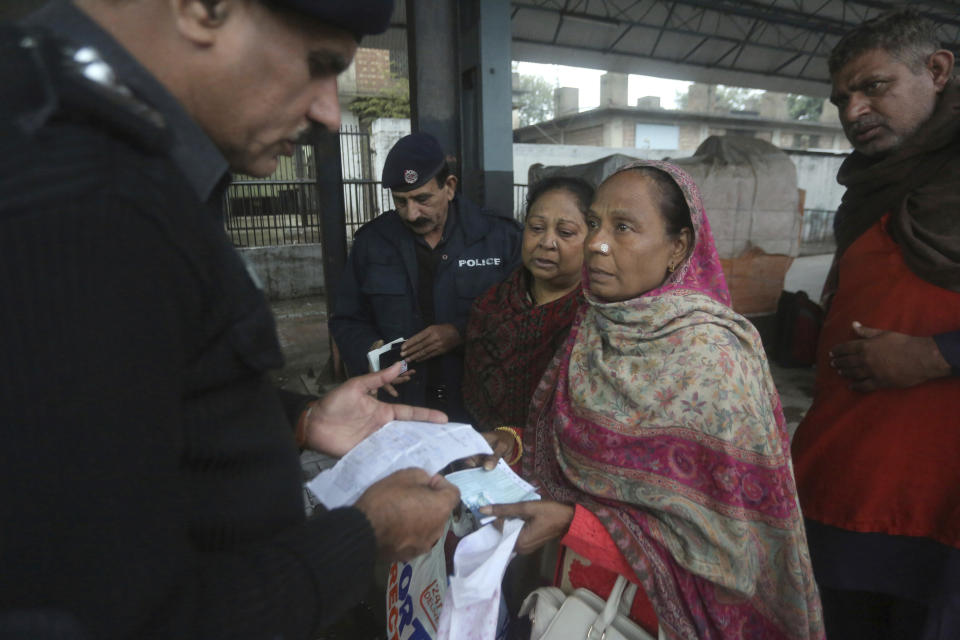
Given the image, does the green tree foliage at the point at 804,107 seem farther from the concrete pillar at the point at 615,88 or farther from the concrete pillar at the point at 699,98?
the concrete pillar at the point at 615,88

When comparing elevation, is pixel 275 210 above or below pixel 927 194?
above

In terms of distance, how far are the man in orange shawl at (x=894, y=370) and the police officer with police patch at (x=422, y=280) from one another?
1.48m

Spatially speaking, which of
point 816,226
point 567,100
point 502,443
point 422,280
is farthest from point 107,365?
point 567,100

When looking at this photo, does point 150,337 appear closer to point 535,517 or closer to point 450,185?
point 535,517

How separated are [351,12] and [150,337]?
0.47 m

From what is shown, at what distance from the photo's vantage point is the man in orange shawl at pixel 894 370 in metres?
1.54

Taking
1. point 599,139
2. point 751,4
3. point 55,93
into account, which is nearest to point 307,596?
point 55,93

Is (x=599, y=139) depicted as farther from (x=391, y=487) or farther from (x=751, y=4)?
(x=391, y=487)

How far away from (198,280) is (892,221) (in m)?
1.99

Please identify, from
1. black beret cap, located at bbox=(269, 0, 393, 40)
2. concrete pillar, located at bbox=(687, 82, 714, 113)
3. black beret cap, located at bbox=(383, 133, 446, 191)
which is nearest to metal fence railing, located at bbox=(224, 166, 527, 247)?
black beret cap, located at bbox=(383, 133, 446, 191)

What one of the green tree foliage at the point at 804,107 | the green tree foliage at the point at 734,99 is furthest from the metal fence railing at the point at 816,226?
the green tree foliage at the point at 734,99

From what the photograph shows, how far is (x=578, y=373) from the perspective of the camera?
5.38 ft

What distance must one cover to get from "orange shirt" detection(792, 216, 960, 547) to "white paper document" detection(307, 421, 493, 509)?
1185 mm

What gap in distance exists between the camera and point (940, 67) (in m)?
1.66
